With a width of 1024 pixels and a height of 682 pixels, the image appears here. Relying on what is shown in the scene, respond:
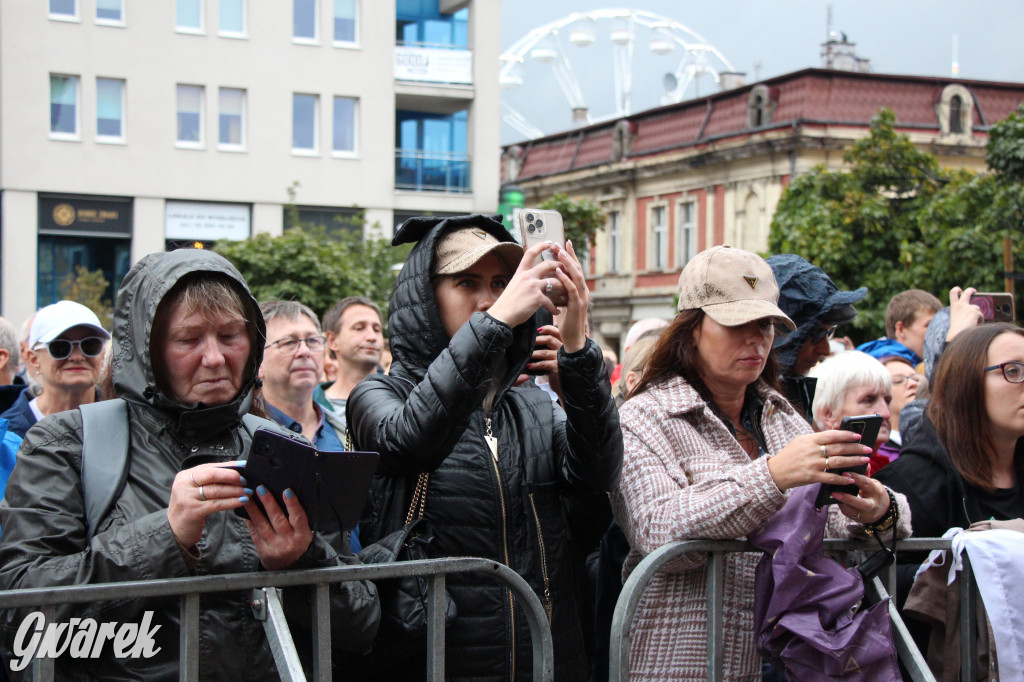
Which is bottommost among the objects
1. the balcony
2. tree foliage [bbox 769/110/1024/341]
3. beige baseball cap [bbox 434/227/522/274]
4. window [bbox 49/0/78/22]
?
beige baseball cap [bbox 434/227/522/274]

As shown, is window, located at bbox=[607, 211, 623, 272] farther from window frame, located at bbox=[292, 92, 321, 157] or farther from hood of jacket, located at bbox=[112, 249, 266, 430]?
hood of jacket, located at bbox=[112, 249, 266, 430]

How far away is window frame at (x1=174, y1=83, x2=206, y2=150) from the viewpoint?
30.1m

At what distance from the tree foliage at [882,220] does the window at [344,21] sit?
13.3 m

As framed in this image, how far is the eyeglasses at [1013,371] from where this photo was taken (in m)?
3.81

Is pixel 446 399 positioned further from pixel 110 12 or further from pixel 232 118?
pixel 110 12

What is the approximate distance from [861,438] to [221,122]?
2972cm

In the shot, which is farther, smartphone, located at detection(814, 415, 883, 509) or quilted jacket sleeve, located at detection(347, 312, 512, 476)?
smartphone, located at detection(814, 415, 883, 509)

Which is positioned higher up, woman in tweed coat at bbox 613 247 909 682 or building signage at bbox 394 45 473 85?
building signage at bbox 394 45 473 85

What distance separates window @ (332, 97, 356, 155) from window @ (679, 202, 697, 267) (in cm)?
1534

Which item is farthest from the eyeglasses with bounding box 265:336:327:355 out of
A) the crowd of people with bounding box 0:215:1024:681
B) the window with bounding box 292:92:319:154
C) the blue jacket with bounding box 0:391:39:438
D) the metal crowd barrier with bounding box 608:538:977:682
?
the window with bounding box 292:92:319:154

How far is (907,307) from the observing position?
7.42 metres

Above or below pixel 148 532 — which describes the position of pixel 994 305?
above

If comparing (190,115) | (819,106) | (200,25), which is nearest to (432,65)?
(200,25)

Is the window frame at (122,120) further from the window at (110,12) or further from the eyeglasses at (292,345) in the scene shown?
the eyeglasses at (292,345)
